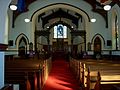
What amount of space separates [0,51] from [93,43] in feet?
52.7

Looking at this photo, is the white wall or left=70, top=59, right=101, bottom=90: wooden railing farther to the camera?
the white wall

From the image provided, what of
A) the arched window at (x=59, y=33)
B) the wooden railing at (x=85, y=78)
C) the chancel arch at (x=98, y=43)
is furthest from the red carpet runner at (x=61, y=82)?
the arched window at (x=59, y=33)

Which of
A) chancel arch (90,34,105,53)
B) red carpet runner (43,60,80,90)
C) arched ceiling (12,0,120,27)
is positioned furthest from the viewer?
chancel arch (90,34,105,53)

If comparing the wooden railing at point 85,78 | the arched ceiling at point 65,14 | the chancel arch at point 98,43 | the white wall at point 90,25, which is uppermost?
the arched ceiling at point 65,14

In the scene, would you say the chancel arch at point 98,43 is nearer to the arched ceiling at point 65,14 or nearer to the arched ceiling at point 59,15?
the arched ceiling at point 65,14

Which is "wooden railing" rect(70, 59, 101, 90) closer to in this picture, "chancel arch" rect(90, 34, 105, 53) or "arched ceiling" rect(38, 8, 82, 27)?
"chancel arch" rect(90, 34, 105, 53)

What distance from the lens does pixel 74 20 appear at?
104 ft

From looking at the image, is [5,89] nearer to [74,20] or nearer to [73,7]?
[73,7]

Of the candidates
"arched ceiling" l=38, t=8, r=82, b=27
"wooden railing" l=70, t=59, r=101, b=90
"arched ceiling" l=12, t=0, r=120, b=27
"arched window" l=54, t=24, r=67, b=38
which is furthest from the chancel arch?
"arched window" l=54, t=24, r=67, b=38

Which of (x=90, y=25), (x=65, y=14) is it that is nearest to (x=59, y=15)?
(x=65, y=14)

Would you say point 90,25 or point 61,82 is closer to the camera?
point 61,82

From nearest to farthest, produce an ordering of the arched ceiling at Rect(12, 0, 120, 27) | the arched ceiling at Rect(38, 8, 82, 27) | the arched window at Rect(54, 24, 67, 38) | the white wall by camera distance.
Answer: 1. the arched ceiling at Rect(12, 0, 120, 27)
2. the white wall
3. the arched ceiling at Rect(38, 8, 82, 27)
4. the arched window at Rect(54, 24, 67, 38)

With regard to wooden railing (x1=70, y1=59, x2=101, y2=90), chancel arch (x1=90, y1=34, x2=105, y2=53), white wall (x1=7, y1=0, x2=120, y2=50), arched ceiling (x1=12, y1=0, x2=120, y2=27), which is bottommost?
wooden railing (x1=70, y1=59, x2=101, y2=90)

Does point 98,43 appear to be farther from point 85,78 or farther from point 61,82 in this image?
point 85,78
